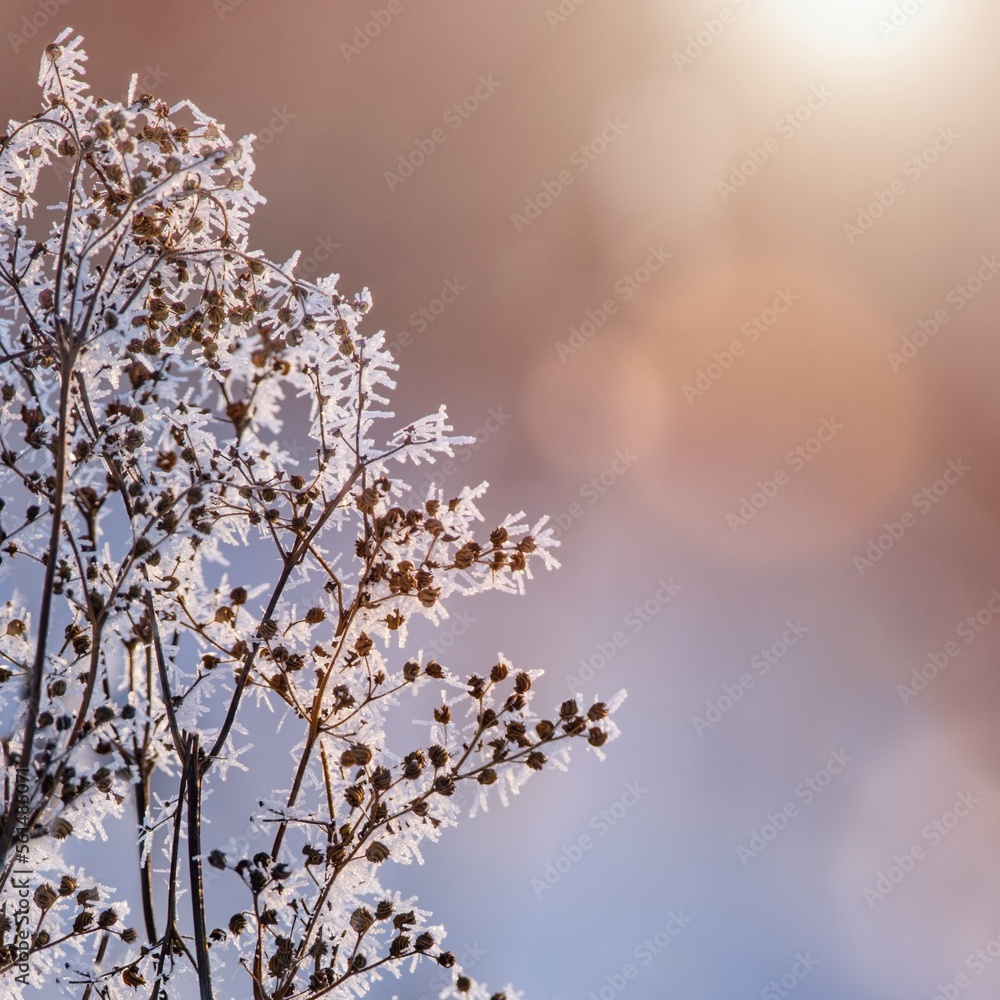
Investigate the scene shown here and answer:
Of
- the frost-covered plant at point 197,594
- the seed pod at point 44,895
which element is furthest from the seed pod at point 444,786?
the seed pod at point 44,895

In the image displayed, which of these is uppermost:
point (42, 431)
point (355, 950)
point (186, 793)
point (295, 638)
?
point (42, 431)

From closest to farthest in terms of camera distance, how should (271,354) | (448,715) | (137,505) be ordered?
(271,354) → (137,505) → (448,715)

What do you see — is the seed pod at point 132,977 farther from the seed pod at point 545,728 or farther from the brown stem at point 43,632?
the seed pod at point 545,728

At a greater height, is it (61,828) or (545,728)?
(61,828)

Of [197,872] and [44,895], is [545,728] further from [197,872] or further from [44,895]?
[44,895]

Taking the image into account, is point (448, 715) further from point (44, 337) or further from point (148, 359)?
point (44, 337)

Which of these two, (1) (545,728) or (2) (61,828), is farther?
(1) (545,728)

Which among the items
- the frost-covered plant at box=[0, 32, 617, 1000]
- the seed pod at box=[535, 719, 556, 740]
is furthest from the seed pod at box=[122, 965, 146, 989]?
the seed pod at box=[535, 719, 556, 740]

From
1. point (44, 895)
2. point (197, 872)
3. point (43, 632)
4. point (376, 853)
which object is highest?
point (43, 632)

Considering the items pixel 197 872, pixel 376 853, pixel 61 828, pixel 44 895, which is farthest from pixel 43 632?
pixel 376 853

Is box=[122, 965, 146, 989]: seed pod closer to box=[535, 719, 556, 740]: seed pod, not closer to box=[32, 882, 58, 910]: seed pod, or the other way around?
box=[32, 882, 58, 910]: seed pod

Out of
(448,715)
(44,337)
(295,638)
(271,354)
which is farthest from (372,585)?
(44,337)
